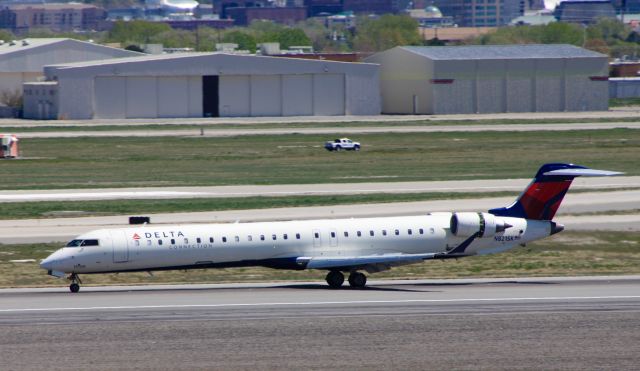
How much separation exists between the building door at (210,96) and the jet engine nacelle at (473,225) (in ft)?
341

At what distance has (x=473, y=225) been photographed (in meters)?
40.5

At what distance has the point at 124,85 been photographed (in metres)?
138

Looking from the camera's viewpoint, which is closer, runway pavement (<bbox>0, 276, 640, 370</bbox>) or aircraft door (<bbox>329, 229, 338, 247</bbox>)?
runway pavement (<bbox>0, 276, 640, 370</bbox>)

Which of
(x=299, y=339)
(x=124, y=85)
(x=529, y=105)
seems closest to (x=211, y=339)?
(x=299, y=339)

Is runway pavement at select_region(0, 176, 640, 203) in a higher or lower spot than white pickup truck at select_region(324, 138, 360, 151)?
→ lower

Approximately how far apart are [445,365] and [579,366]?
10.3 ft

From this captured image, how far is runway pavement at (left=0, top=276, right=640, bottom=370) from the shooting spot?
28.4 meters

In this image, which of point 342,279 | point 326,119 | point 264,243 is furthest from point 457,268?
point 326,119

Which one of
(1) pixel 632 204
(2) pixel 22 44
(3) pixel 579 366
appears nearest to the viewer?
(3) pixel 579 366

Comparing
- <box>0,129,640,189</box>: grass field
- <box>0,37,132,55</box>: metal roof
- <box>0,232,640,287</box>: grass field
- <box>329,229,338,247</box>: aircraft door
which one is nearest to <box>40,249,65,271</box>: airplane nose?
<box>0,232,640,287</box>: grass field

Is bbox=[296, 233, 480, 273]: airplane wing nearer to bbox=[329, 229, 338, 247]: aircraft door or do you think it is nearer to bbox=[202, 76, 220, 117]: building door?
bbox=[329, 229, 338, 247]: aircraft door

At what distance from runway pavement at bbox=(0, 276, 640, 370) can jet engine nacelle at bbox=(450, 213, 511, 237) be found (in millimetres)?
1840

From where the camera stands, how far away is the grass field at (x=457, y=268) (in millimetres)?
43062

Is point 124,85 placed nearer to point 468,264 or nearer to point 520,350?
point 468,264
